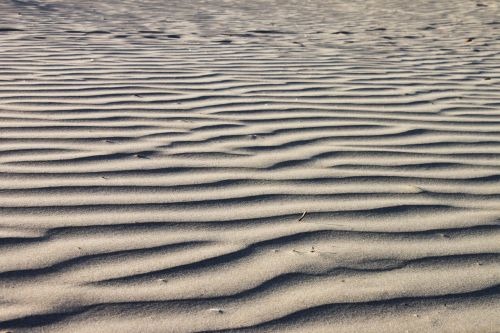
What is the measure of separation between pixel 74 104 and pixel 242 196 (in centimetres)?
159

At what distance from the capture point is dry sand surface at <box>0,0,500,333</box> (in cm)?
189

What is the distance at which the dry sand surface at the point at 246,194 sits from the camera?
6.19ft

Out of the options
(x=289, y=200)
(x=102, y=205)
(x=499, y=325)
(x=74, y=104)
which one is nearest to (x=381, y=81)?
(x=74, y=104)

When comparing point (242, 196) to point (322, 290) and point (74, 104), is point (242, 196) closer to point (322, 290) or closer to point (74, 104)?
point (322, 290)

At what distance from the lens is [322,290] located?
6.46 ft

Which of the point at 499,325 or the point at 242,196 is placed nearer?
the point at 499,325

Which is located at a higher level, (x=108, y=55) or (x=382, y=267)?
(x=382, y=267)

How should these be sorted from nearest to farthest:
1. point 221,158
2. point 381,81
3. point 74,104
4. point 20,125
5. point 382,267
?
point 382,267 → point 221,158 → point 20,125 → point 74,104 → point 381,81

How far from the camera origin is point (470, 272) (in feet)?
6.85

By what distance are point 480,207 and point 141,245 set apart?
122cm

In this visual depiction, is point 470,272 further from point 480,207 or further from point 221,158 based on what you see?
point 221,158

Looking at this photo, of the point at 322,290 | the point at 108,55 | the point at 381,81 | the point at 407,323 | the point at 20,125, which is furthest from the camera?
the point at 108,55

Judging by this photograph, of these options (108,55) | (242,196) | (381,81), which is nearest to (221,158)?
(242,196)

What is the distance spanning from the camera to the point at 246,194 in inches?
103
